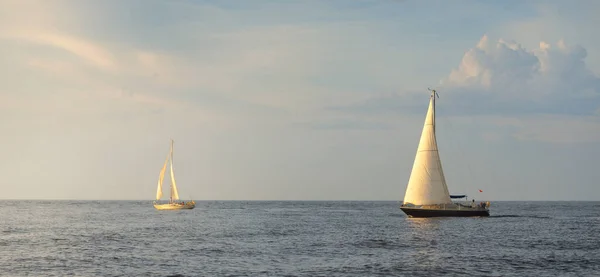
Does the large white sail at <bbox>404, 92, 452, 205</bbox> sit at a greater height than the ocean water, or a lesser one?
greater

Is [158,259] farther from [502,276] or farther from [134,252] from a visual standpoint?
[502,276]

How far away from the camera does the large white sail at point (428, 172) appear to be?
9812cm

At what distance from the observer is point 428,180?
9794 cm

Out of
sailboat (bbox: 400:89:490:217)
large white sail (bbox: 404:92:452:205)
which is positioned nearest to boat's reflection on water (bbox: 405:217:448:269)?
sailboat (bbox: 400:89:490:217)

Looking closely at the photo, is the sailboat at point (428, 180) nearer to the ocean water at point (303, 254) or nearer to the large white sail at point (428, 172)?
the large white sail at point (428, 172)

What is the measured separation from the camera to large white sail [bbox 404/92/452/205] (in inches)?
3863

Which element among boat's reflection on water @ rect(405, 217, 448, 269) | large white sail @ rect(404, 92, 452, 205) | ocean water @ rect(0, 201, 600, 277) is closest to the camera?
ocean water @ rect(0, 201, 600, 277)

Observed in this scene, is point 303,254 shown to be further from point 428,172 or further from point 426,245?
point 428,172

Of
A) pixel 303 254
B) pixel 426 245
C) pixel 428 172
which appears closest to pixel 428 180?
pixel 428 172

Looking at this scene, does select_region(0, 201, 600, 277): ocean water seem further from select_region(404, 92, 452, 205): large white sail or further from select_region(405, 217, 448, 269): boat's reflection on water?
select_region(404, 92, 452, 205): large white sail

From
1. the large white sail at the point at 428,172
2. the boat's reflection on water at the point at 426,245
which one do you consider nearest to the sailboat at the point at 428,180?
the large white sail at the point at 428,172

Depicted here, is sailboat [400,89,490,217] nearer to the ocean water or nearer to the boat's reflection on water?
A: the boat's reflection on water

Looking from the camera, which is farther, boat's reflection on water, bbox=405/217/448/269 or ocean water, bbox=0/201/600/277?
boat's reflection on water, bbox=405/217/448/269

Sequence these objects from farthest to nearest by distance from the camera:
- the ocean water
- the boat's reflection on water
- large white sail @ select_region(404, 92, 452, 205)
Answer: large white sail @ select_region(404, 92, 452, 205), the boat's reflection on water, the ocean water
